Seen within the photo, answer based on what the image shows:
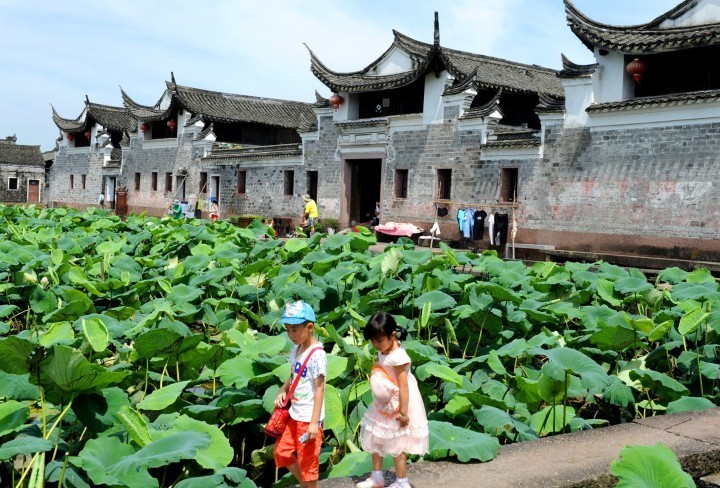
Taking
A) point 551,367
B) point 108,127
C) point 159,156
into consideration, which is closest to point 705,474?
point 551,367

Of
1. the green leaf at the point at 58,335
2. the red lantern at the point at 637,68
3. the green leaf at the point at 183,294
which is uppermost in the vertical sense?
the red lantern at the point at 637,68

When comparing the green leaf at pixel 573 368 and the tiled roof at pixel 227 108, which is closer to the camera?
the green leaf at pixel 573 368

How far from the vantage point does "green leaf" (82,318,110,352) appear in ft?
11.3

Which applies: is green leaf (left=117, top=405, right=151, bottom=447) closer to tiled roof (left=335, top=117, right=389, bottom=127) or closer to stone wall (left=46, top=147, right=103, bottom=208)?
tiled roof (left=335, top=117, right=389, bottom=127)

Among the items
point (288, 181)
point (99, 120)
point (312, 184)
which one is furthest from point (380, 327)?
point (99, 120)

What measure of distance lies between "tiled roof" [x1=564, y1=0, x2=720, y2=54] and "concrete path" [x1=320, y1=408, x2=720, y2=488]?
451 inches

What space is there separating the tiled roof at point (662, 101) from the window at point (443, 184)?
4.25m

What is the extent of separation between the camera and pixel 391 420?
2.78 m

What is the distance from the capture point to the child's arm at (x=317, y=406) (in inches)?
110

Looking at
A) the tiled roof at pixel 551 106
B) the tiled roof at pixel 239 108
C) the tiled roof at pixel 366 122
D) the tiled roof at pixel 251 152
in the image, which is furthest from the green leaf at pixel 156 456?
the tiled roof at pixel 239 108

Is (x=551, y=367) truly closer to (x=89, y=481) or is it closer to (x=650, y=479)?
(x=650, y=479)

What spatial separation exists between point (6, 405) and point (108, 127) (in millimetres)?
32795

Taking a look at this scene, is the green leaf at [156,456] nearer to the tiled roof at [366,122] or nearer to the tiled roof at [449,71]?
the tiled roof at [449,71]

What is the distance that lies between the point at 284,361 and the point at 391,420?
82 cm
